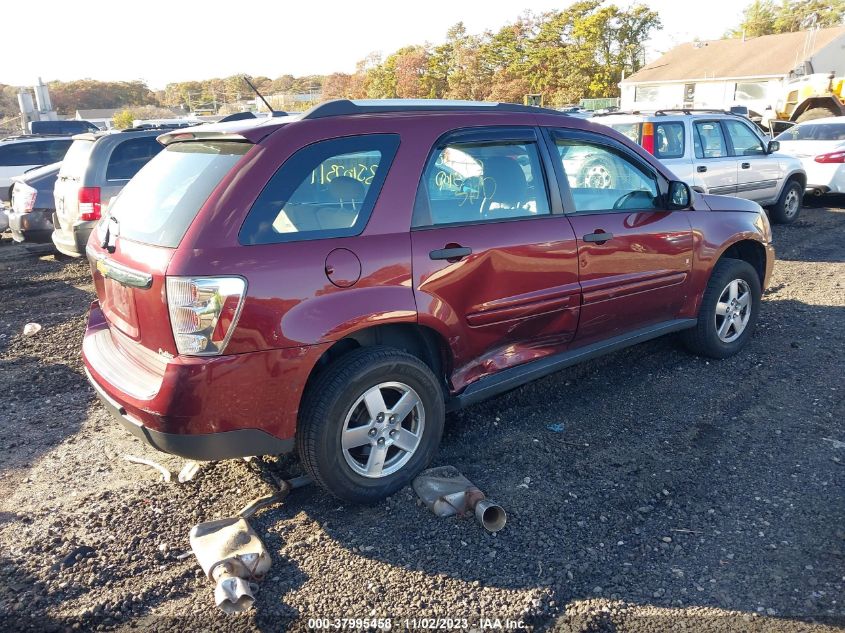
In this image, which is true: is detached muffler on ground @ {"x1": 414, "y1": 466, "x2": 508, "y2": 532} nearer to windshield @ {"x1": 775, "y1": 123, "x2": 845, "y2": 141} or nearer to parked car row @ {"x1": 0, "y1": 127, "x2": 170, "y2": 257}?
parked car row @ {"x1": 0, "y1": 127, "x2": 170, "y2": 257}

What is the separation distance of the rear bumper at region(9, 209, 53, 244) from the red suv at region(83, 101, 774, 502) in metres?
6.49

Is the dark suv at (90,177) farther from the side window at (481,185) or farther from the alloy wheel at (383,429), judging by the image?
the alloy wheel at (383,429)

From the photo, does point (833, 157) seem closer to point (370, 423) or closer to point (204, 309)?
point (370, 423)

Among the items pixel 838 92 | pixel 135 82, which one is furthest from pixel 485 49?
pixel 135 82

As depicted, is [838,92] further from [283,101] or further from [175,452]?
[283,101]

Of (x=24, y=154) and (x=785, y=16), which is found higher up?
(x=785, y=16)

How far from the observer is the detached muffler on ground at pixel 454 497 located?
10.5ft

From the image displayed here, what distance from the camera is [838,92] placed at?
831 inches

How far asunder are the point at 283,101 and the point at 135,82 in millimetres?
32129

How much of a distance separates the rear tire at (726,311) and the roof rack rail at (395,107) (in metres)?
1.82

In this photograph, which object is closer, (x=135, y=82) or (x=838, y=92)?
(x=838, y=92)

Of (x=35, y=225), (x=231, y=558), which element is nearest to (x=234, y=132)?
(x=231, y=558)

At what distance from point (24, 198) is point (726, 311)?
9.07 meters

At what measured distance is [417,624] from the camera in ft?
8.80
